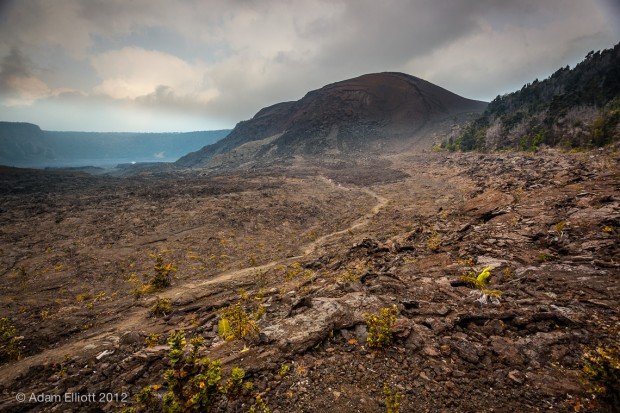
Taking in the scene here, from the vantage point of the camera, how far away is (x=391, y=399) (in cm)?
430

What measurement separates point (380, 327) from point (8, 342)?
1088 cm

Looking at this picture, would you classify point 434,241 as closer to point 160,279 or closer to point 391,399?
point 391,399

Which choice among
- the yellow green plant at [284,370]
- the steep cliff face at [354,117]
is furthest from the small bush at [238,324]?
the steep cliff face at [354,117]

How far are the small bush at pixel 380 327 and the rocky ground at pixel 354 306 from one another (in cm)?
14

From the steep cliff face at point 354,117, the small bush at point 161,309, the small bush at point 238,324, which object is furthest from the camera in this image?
the steep cliff face at point 354,117

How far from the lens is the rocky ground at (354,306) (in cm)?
471

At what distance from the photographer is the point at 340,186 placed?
122 feet

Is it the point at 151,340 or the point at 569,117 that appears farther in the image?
the point at 569,117

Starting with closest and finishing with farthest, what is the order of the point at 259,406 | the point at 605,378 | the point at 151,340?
the point at 605,378, the point at 259,406, the point at 151,340

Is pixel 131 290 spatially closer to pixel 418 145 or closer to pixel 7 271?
pixel 7 271

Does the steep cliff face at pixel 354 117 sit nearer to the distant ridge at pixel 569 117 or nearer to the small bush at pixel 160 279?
the distant ridge at pixel 569 117

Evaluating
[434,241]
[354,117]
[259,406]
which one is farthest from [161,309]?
[354,117]

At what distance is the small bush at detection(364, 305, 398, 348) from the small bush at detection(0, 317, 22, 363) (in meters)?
9.45

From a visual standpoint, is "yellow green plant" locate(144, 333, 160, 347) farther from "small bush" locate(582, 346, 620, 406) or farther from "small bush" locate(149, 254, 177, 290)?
"small bush" locate(582, 346, 620, 406)
